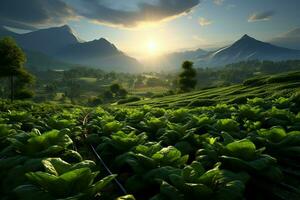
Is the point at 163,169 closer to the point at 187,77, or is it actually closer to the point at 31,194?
the point at 31,194

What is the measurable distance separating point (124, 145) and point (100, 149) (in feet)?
5.16

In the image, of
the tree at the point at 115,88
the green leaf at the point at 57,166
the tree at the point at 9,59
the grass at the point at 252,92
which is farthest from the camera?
the tree at the point at 115,88

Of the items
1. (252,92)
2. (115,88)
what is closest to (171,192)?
(252,92)

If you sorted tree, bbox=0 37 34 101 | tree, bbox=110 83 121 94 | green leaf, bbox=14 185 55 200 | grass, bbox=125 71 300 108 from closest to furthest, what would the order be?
green leaf, bbox=14 185 55 200, grass, bbox=125 71 300 108, tree, bbox=0 37 34 101, tree, bbox=110 83 121 94

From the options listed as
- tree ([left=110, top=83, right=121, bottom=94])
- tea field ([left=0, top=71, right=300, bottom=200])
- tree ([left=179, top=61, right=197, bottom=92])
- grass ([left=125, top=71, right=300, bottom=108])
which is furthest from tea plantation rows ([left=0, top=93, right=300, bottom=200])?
tree ([left=110, top=83, right=121, bottom=94])

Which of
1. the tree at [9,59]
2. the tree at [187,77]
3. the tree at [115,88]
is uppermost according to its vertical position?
the tree at [9,59]

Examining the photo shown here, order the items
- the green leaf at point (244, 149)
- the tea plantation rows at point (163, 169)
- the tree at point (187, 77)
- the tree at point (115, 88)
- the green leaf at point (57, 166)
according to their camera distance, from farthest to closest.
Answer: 1. the tree at point (115, 88)
2. the tree at point (187, 77)
3. the green leaf at point (244, 149)
4. the green leaf at point (57, 166)
5. the tea plantation rows at point (163, 169)

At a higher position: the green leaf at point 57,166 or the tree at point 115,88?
the green leaf at point 57,166

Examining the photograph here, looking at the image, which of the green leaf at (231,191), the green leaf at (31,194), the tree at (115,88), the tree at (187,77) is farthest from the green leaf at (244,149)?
the tree at (115,88)

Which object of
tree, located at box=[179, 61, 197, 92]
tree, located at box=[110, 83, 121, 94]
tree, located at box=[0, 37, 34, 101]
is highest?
tree, located at box=[0, 37, 34, 101]

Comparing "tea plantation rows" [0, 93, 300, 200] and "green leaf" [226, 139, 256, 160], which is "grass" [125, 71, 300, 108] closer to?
"tea plantation rows" [0, 93, 300, 200]

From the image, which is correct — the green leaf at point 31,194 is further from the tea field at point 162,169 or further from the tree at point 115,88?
the tree at point 115,88

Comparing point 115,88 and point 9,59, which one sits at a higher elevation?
point 9,59

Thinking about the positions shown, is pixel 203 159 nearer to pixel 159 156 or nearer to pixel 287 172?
pixel 159 156
